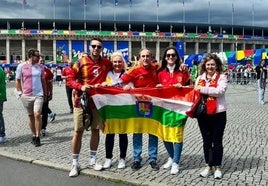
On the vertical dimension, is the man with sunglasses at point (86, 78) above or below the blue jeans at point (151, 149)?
above

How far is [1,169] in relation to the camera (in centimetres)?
682

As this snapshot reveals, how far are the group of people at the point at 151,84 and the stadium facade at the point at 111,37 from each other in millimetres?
93925

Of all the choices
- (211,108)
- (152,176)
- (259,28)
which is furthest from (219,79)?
(259,28)

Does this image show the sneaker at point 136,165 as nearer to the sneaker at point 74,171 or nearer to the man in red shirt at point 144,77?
the man in red shirt at point 144,77

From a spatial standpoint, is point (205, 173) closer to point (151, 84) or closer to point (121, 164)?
point (121, 164)

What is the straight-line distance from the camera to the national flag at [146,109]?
625cm

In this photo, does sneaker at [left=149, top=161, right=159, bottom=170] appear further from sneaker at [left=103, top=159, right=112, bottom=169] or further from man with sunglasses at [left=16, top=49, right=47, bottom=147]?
man with sunglasses at [left=16, top=49, right=47, bottom=147]

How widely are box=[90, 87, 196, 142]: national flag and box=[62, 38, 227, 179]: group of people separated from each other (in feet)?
0.33

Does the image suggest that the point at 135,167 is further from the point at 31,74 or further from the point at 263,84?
the point at 263,84

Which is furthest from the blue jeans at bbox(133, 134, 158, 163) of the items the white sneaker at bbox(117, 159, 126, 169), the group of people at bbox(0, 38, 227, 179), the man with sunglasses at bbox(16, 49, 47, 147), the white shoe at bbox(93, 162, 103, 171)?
the man with sunglasses at bbox(16, 49, 47, 147)

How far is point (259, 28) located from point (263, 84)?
5031 inches

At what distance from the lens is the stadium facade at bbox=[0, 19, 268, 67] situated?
11038 cm

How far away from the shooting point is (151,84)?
6.40 metres

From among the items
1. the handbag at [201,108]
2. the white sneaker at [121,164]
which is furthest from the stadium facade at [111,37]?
the handbag at [201,108]
